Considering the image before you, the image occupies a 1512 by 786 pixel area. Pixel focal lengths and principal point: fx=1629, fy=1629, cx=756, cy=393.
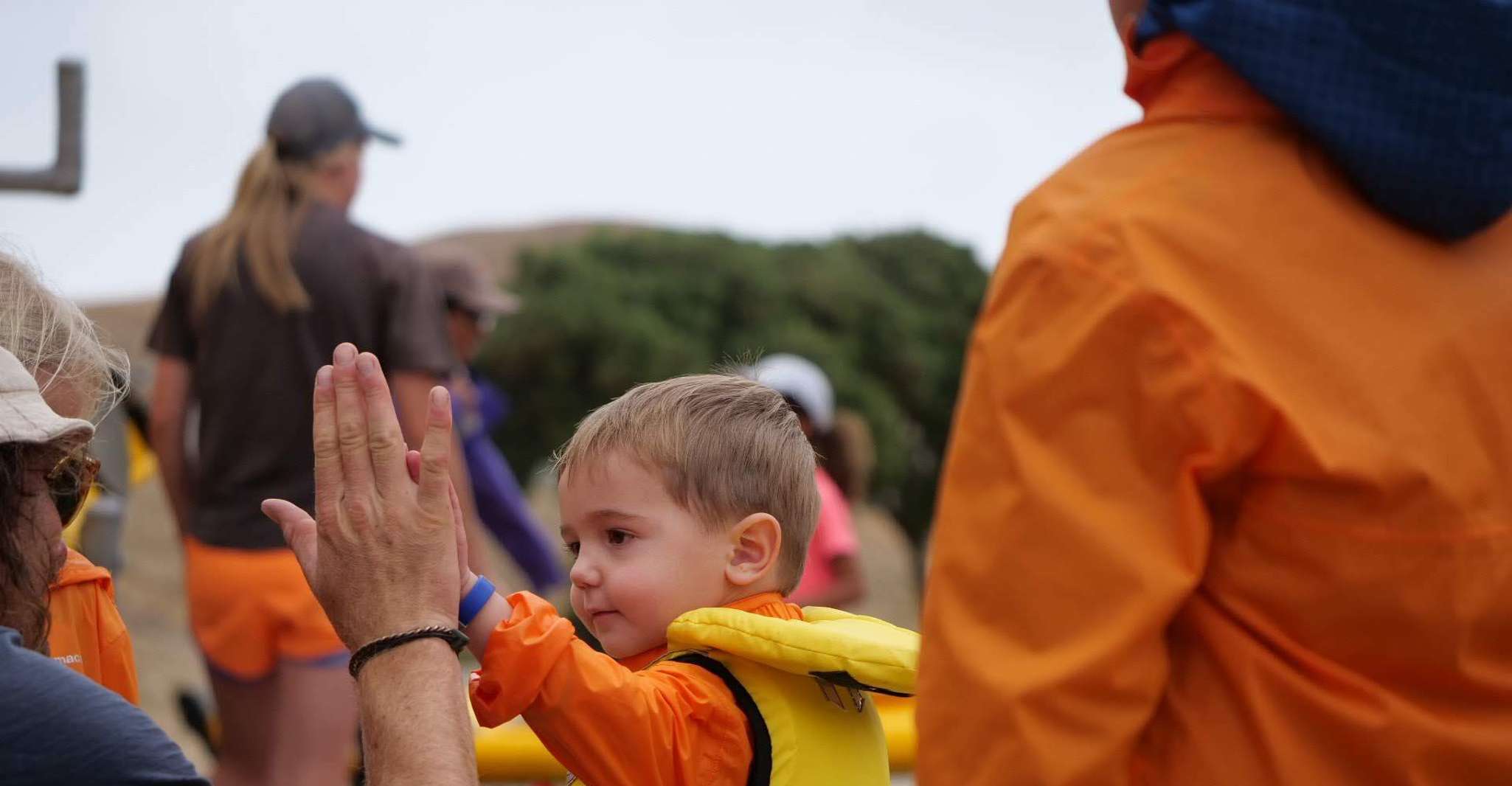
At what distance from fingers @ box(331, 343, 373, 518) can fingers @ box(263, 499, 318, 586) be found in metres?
0.13

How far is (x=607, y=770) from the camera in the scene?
1872 mm

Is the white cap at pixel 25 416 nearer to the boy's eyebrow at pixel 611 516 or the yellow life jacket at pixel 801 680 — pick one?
the boy's eyebrow at pixel 611 516

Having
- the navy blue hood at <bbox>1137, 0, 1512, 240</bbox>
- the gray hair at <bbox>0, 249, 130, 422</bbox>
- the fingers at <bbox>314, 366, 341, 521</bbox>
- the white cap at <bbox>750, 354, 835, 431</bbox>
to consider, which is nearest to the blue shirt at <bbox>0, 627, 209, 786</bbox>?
the fingers at <bbox>314, 366, 341, 521</bbox>

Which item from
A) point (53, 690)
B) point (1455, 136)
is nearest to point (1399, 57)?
point (1455, 136)

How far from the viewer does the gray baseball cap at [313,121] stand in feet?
13.8

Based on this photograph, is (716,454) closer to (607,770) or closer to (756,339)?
(607,770)

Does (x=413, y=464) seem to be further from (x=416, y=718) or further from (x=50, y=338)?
(x=50, y=338)

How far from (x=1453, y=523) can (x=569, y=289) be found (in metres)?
20.5

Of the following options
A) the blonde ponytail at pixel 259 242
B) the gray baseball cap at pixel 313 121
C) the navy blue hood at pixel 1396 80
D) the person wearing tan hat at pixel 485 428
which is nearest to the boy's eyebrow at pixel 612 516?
the navy blue hood at pixel 1396 80

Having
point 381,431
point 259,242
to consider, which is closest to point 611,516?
point 381,431

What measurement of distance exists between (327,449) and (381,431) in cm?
7

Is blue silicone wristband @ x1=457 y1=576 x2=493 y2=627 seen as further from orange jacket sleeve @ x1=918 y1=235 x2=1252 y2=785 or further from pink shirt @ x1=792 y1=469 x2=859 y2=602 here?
pink shirt @ x1=792 y1=469 x2=859 y2=602

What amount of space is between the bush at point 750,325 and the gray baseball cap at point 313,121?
50.1 feet

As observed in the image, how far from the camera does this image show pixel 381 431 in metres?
1.85
